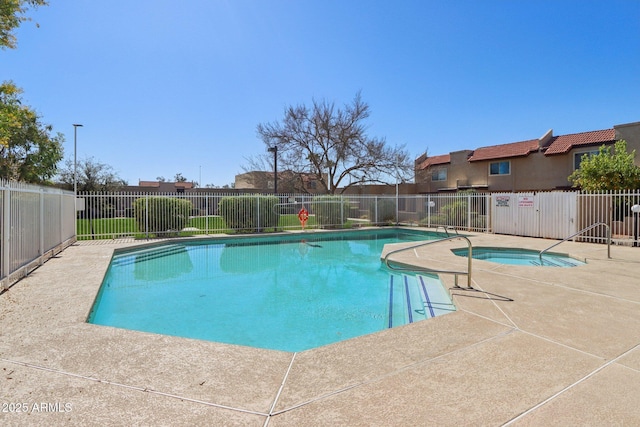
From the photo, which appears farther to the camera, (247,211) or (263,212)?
(263,212)

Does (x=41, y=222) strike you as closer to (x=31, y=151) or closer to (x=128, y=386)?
(x=128, y=386)

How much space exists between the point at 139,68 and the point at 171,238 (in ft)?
22.7

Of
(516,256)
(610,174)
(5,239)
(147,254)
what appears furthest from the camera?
(610,174)

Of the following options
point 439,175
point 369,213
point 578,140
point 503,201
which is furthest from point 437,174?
point 503,201

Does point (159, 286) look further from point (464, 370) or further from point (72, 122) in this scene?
point (72, 122)

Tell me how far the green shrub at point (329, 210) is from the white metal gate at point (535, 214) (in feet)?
26.6

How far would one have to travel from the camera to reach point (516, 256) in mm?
12352

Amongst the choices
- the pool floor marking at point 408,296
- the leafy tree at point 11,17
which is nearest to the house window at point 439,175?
the pool floor marking at point 408,296

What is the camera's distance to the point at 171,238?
49.0 ft

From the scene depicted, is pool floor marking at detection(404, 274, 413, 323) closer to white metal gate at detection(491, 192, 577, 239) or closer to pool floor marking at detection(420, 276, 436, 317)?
pool floor marking at detection(420, 276, 436, 317)

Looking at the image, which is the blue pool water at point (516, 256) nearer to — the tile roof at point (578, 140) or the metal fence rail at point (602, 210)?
the metal fence rail at point (602, 210)

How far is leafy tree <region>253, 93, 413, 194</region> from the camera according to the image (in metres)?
27.9

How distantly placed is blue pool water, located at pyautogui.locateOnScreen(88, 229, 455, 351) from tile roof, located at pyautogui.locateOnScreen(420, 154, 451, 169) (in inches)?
812

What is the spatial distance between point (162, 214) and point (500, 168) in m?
24.0
